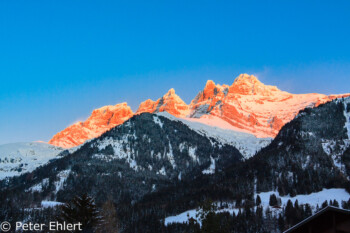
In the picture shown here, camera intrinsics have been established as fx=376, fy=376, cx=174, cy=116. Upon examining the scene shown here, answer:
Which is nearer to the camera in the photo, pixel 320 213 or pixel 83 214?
pixel 320 213

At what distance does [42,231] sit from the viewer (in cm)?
18850

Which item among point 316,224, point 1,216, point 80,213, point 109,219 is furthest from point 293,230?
point 1,216

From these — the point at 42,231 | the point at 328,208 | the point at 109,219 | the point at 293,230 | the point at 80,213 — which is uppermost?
the point at 328,208

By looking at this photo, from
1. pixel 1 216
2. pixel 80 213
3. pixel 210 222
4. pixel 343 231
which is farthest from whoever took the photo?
pixel 1 216

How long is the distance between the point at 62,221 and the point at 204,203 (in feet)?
133

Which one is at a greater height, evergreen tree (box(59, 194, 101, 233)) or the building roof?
the building roof

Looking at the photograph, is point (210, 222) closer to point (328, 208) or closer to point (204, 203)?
point (204, 203)

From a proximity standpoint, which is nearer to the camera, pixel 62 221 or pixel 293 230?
pixel 293 230

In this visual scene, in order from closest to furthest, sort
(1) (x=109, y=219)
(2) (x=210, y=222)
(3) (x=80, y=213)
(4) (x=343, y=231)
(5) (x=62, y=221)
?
(4) (x=343, y=231) < (2) (x=210, y=222) < (3) (x=80, y=213) < (5) (x=62, y=221) < (1) (x=109, y=219)

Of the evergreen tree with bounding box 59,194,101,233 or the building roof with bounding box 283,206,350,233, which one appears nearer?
the building roof with bounding box 283,206,350,233

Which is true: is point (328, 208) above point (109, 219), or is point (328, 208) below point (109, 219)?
above

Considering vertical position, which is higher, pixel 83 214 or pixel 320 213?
pixel 320 213

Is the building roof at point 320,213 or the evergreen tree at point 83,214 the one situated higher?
the building roof at point 320,213

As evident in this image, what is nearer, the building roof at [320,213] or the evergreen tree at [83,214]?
the building roof at [320,213]
